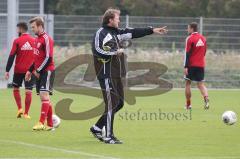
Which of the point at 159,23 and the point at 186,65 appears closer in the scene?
the point at 186,65

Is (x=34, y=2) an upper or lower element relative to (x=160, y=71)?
upper

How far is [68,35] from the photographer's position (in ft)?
115

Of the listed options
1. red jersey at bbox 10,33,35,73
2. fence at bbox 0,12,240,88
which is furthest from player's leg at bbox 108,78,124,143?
fence at bbox 0,12,240,88

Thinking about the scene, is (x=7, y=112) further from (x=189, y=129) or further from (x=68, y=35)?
(x=68, y=35)

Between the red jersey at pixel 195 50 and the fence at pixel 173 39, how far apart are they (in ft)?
34.0

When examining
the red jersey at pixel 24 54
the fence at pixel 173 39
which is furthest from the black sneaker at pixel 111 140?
the fence at pixel 173 39

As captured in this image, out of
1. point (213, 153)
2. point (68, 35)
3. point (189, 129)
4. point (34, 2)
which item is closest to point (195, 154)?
point (213, 153)

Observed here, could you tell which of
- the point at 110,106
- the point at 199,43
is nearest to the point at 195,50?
the point at 199,43

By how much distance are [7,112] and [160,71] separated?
471 inches

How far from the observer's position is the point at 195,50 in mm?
23641

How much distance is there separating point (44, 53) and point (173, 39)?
18.6m

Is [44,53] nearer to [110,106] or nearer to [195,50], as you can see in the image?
[110,106]

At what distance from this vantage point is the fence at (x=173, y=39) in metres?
34.3

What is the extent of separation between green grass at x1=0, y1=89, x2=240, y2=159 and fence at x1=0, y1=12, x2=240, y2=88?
11.4 m
